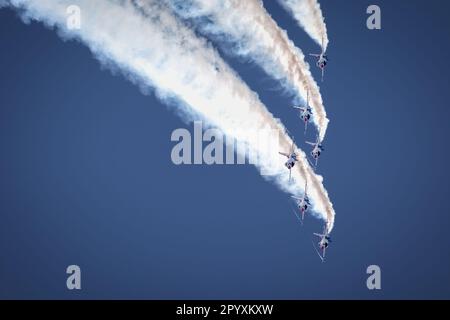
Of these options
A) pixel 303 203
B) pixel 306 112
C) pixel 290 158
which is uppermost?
pixel 306 112

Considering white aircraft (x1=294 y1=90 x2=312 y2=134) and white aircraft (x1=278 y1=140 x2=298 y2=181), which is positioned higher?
white aircraft (x1=294 y1=90 x2=312 y2=134)

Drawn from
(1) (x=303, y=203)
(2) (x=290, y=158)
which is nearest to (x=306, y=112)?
(2) (x=290, y=158)

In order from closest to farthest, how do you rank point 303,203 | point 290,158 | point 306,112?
1. point 290,158
2. point 306,112
3. point 303,203

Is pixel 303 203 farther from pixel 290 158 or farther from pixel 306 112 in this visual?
pixel 306 112

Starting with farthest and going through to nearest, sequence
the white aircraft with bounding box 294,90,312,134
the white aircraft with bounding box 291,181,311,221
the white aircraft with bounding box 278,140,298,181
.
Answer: the white aircraft with bounding box 291,181,311,221 → the white aircraft with bounding box 294,90,312,134 → the white aircraft with bounding box 278,140,298,181

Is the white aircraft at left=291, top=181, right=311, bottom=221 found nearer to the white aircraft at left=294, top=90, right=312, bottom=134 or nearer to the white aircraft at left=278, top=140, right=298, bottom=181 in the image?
the white aircraft at left=278, top=140, right=298, bottom=181

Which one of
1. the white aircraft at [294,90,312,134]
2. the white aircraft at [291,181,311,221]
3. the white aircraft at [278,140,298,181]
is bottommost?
the white aircraft at [291,181,311,221]

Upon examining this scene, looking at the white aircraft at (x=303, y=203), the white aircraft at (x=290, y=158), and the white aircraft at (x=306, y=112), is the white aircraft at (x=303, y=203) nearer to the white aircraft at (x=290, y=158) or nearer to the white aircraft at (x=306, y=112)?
the white aircraft at (x=290, y=158)

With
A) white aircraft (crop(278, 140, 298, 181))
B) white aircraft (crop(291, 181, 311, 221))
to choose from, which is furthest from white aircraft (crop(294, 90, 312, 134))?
white aircraft (crop(291, 181, 311, 221))

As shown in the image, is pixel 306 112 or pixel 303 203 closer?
pixel 306 112
